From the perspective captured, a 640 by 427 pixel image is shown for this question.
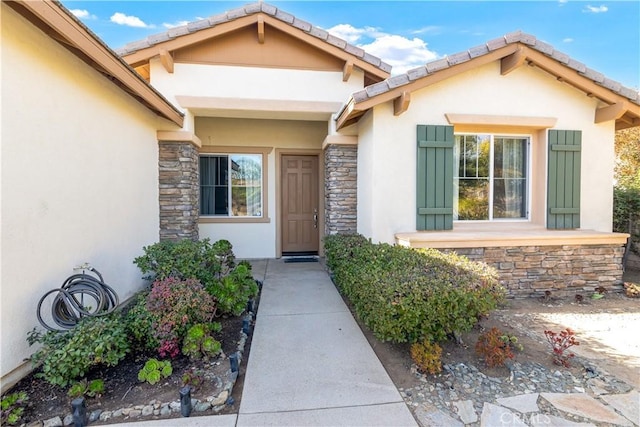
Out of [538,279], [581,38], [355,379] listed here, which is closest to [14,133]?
[355,379]

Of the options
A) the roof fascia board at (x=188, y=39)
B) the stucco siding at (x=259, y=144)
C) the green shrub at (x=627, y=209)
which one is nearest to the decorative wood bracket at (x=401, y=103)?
the stucco siding at (x=259, y=144)

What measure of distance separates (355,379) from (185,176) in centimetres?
487

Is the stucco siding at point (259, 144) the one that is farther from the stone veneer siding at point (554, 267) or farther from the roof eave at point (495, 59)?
the stone veneer siding at point (554, 267)

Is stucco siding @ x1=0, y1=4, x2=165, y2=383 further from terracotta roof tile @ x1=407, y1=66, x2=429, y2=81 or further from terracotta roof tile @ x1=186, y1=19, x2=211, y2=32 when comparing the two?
terracotta roof tile @ x1=407, y1=66, x2=429, y2=81

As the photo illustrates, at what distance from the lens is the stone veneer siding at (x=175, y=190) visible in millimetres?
5848

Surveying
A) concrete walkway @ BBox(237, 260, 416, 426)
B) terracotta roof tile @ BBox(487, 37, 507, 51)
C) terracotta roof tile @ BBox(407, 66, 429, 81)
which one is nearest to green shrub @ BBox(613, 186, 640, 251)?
terracotta roof tile @ BBox(487, 37, 507, 51)

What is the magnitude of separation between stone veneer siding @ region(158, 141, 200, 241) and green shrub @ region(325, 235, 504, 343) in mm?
3895

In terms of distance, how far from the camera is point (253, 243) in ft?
25.1

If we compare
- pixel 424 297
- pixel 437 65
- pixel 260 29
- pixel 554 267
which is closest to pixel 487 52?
pixel 437 65

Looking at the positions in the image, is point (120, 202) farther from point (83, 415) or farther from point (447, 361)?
point (447, 361)

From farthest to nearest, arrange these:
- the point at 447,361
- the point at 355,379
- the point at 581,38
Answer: the point at 581,38 → the point at 447,361 → the point at 355,379

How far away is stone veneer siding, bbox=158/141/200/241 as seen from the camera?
5848mm

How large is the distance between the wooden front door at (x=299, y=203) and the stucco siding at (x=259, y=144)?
0.28m

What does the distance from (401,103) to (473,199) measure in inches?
93.9
